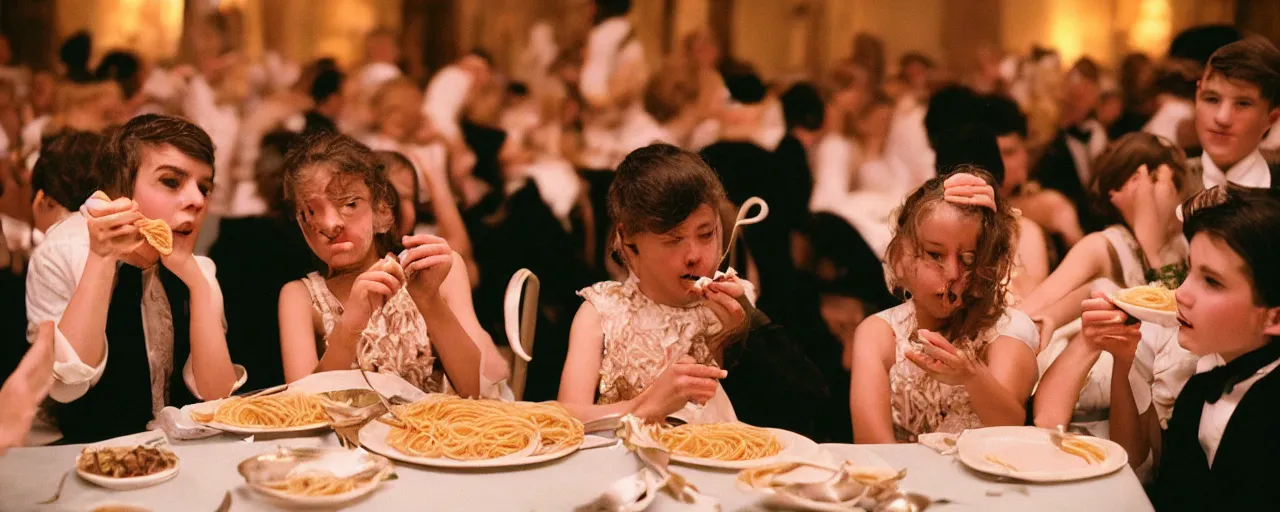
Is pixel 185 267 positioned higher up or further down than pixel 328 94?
further down

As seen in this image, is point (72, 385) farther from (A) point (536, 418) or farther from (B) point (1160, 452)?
(B) point (1160, 452)

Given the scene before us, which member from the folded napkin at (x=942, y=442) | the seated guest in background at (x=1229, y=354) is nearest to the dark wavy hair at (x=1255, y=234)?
the seated guest in background at (x=1229, y=354)

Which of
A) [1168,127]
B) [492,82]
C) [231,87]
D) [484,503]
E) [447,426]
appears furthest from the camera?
[231,87]

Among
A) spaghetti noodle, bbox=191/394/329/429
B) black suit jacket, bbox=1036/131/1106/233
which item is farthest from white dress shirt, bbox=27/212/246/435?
black suit jacket, bbox=1036/131/1106/233

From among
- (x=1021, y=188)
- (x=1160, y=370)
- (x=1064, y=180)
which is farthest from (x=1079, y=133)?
(x=1160, y=370)

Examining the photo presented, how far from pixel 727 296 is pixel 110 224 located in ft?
4.38

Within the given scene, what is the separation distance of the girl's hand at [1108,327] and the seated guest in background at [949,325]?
0.24 m

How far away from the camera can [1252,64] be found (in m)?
3.23

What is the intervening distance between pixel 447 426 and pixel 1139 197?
2377 millimetres

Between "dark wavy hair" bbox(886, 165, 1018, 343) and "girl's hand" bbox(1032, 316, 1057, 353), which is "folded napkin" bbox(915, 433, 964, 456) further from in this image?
"girl's hand" bbox(1032, 316, 1057, 353)

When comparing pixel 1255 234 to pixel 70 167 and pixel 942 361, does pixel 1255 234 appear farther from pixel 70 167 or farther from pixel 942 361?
pixel 70 167

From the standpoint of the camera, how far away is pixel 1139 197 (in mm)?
3576

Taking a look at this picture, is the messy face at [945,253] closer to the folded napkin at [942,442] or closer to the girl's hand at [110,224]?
the folded napkin at [942,442]

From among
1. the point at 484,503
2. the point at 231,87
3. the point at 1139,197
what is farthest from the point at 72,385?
the point at 231,87
